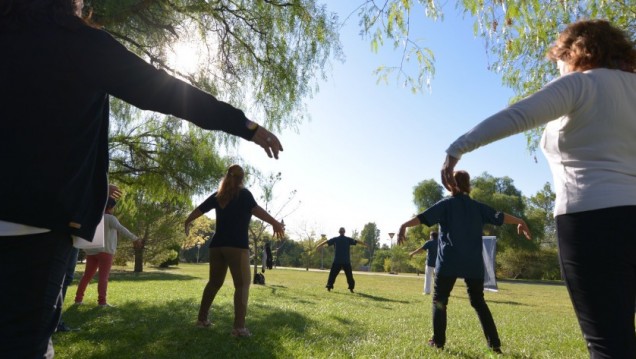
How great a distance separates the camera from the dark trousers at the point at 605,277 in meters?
1.74

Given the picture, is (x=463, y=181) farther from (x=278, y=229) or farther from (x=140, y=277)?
(x=140, y=277)

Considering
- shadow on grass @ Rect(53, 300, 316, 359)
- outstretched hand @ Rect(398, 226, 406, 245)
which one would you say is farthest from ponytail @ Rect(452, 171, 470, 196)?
shadow on grass @ Rect(53, 300, 316, 359)

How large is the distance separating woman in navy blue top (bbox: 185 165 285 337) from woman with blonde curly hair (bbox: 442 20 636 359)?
3604 mm

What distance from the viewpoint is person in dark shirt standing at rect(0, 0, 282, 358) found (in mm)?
1411

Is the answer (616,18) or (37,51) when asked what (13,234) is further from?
(616,18)

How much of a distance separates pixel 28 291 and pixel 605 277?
206 cm

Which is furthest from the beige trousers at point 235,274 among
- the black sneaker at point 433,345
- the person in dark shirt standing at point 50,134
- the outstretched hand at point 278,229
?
the person in dark shirt standing at point 50,134

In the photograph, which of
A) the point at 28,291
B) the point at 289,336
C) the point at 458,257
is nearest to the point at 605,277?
the point at 28,291

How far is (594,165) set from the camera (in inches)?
77.4

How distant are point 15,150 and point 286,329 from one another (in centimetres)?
481

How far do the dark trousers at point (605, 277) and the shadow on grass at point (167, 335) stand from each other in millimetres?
3077

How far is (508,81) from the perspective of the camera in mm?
9172

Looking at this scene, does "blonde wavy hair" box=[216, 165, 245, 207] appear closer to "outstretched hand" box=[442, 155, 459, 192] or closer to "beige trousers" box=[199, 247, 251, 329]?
"beige trousers" box=[199, 247, 251, 329]

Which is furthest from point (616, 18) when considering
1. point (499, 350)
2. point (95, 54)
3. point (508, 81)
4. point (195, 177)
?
point (195, 177)
